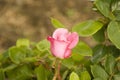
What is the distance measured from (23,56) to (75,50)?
0.62 ft

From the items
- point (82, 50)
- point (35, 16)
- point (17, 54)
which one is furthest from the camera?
point (35, 16)

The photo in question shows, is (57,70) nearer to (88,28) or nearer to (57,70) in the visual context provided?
(57,70)

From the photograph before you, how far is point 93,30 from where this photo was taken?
3.05 feet

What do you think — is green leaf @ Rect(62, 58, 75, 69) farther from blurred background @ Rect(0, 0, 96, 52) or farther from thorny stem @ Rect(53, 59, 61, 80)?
blurred background @ Rect(0, 0, 96, 52)

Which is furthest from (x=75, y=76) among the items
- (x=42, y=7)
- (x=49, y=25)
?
(x=42, y=7)

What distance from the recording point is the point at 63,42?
845 mm

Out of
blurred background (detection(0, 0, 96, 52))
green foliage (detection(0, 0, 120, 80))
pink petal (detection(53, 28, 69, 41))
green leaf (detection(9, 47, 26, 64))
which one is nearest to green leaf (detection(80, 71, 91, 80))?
green foliage (detection(0, 0, 120, 80))

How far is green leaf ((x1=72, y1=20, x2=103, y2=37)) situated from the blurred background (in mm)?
2535

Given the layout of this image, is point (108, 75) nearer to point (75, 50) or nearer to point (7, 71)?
point (75, 50)

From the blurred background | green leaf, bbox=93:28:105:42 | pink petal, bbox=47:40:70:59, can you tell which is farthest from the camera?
the blurred background

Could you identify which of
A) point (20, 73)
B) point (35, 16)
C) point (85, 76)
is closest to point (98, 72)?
point (85, 76)

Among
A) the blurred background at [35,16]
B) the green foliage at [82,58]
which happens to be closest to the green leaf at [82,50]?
the green foliage at [82,58]

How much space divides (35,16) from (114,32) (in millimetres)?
2913

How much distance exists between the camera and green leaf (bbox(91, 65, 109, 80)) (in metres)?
0.90
